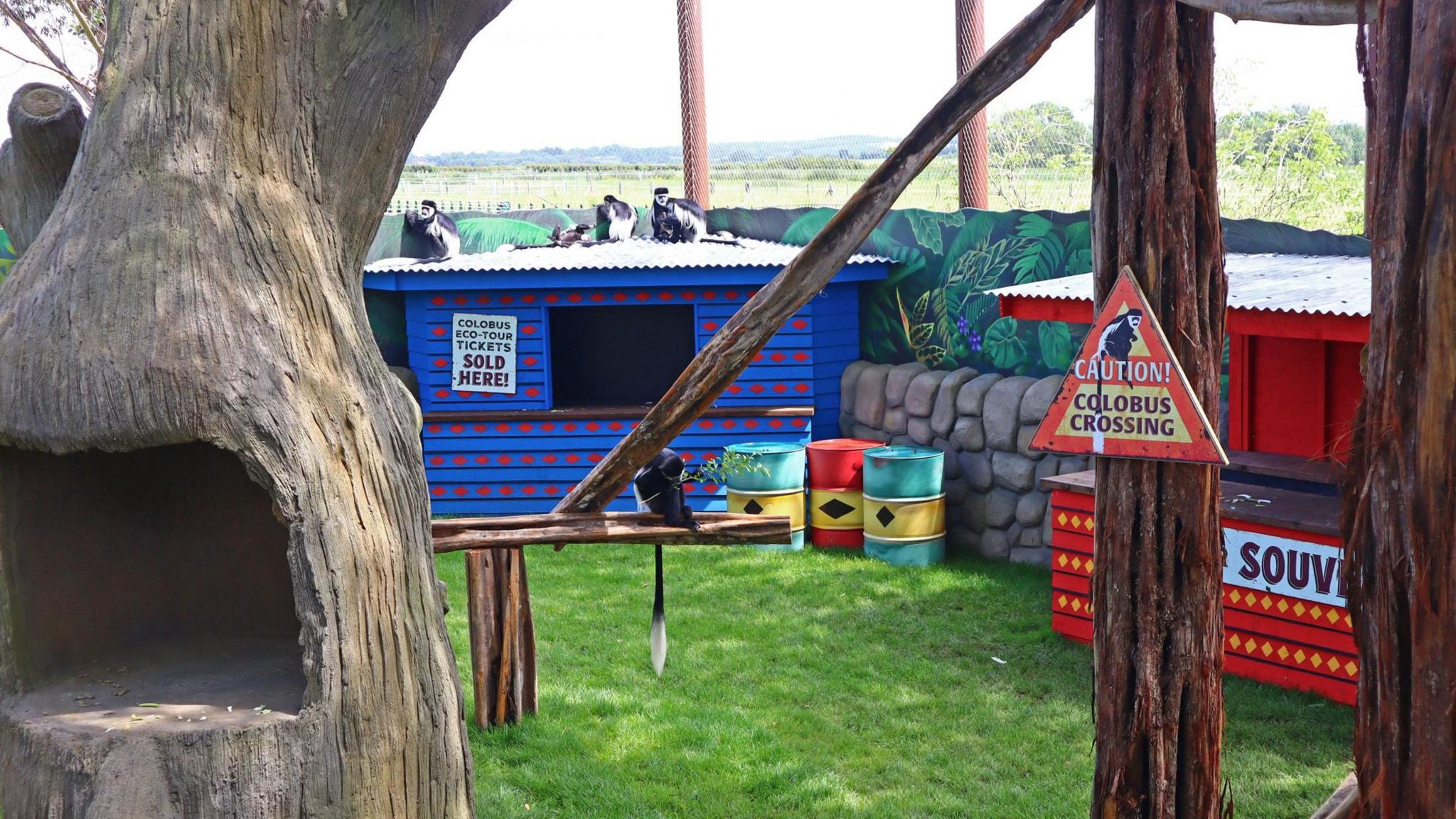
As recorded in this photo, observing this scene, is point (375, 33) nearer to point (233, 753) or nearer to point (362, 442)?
point (362, 442)

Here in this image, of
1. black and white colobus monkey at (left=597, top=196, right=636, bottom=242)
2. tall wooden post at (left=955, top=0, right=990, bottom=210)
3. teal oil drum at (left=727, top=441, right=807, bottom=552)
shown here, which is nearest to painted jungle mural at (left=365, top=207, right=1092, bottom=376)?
tall wooden post at (left=955, top=0, right=990, bottom=210)

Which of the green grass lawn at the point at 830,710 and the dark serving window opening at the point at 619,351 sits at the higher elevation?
the dark serving window opening at the point at 619,351

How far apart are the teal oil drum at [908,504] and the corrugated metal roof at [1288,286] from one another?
Answer: 1825mm

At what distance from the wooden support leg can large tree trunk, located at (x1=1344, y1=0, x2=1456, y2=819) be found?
4069mm

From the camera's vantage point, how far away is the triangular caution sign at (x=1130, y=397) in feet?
10.6

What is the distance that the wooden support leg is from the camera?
18.6ft

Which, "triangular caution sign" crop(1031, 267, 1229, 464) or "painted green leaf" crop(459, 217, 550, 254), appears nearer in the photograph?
"triangular caution sign" crop(1031, 267, 1229, 464)

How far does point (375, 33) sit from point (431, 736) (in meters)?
1.73

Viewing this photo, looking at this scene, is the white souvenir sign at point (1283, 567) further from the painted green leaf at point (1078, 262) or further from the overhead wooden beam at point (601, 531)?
the painted green leaf at point (1078, 262)

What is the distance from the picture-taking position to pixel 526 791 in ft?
17.2

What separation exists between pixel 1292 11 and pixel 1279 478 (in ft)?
14.2

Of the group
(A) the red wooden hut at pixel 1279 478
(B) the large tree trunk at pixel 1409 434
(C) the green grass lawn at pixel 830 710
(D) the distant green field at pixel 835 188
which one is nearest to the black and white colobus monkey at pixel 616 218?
(D) the distant green field at pixel 835 188

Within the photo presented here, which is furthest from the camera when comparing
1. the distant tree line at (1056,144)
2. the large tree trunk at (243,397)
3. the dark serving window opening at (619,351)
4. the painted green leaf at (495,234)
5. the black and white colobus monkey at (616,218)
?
the distant tree line at (1056,144)

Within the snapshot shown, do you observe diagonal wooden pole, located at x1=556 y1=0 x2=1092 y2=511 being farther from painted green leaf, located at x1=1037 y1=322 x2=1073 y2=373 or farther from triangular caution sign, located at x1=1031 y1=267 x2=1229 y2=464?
painted green leaf, located at x1=1037 y1=322 x2=1073 y2=373
